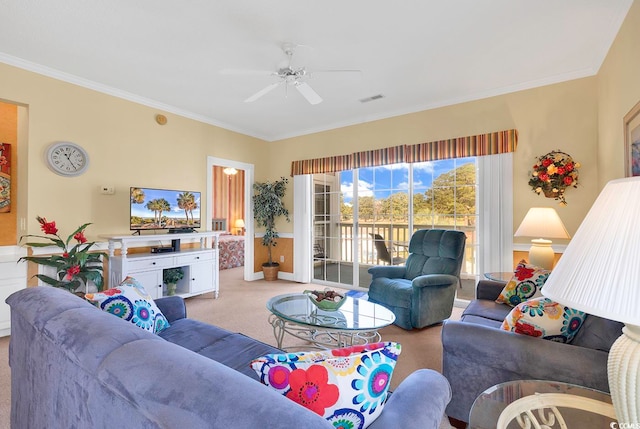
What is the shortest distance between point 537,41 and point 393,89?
142 centimetres

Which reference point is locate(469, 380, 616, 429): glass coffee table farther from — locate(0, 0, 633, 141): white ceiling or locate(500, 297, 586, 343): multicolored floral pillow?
locate(0, 0, 633, 141): white ceiling

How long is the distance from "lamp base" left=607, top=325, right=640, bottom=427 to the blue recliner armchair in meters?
2.15

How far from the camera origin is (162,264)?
3744mm

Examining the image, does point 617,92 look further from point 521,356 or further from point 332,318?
point 332,318

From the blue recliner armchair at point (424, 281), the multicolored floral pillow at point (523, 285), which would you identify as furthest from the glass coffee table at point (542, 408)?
the blue recliner armchair at point (424, 281)

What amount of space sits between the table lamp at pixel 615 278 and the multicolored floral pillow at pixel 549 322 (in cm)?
79

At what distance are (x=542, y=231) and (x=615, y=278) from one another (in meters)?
2.46

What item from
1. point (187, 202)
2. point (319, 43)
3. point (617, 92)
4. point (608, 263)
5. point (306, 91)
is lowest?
point (608, 263)

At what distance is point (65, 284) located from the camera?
2855mm

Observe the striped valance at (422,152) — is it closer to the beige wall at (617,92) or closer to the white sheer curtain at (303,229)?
the white sheer curtain at (303,229)

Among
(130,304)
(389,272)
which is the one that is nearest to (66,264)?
(130,304)

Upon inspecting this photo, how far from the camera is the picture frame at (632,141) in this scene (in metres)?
1.98

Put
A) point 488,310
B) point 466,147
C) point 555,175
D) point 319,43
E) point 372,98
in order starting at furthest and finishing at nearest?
point 372,98 → point 466,147 → point 555,175 → point 319,43 → point 488,310

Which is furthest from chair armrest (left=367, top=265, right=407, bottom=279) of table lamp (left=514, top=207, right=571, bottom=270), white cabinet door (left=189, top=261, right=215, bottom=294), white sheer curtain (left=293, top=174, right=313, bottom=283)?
white cabinet door (left=189, top=261, right=215, bottom=294)
